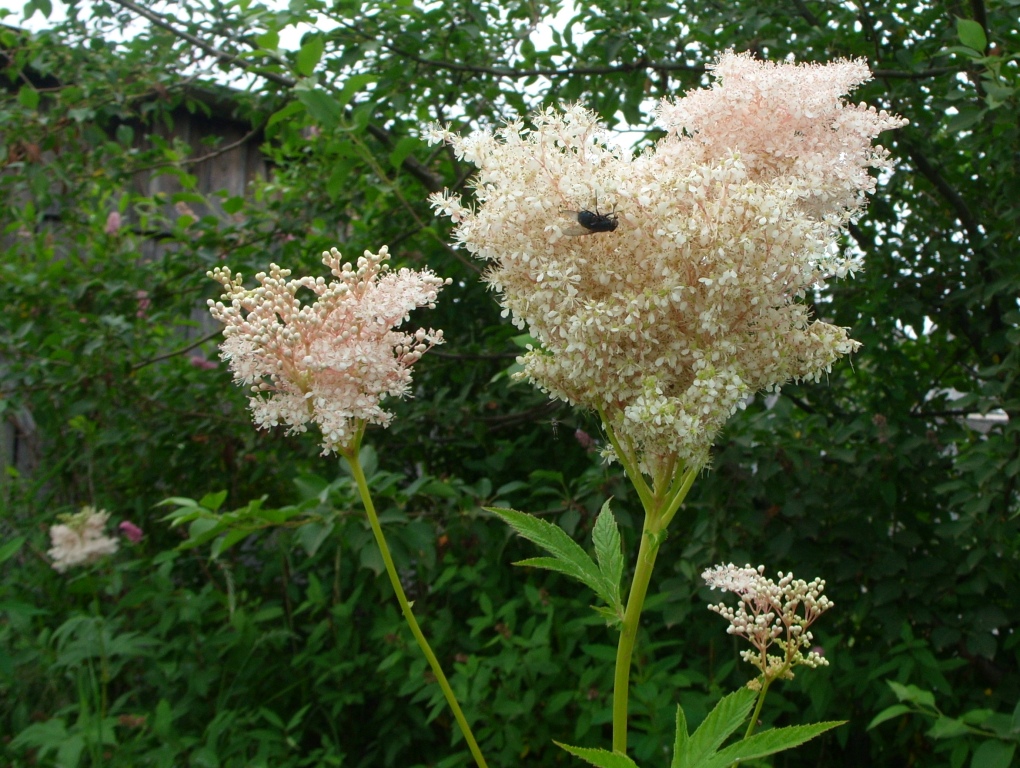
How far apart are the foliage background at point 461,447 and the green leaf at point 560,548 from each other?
38.5 inches

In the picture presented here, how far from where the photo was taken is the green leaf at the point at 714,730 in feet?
2.97

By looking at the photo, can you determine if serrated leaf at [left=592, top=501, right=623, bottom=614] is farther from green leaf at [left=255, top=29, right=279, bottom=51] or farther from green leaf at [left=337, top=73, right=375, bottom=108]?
green leaf at [left=255, top=29, right=279, bottom=51]

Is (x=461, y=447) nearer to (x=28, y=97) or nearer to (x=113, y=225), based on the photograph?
(x=113, y=225)

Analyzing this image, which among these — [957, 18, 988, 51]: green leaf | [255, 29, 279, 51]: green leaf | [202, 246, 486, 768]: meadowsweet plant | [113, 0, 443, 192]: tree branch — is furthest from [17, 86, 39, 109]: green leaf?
[957, 18, 988, 51]: green leaf

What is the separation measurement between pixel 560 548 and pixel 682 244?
342 millimetres

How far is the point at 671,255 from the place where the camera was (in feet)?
2.84

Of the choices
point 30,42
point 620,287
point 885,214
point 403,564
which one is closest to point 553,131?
point 620,287

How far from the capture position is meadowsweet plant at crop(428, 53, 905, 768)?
860 millimetres

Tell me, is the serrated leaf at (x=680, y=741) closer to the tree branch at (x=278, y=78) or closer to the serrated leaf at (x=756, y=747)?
the serrated leaf at (x=756, y=747)

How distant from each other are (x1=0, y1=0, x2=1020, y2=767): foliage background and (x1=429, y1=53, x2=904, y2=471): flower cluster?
103cm

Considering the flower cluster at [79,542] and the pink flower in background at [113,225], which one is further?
the pink flower in background at [113,225]

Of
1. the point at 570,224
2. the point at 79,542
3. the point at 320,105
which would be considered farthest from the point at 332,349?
the point at 79,542

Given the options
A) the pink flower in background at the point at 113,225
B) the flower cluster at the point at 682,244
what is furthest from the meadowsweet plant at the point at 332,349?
the pink flower in background at the point at 113,225

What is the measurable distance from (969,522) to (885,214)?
2.79 feet
